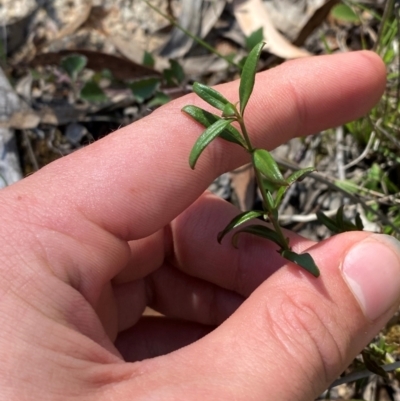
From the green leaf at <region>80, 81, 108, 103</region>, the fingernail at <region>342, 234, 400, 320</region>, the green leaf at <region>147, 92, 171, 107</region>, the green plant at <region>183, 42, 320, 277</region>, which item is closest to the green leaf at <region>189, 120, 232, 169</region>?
the green plant at <region>183, 42, 320, 277</region>

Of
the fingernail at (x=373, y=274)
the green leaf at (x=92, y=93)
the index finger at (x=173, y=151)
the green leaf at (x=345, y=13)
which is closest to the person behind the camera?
the fingernail at (x=373, y=274)

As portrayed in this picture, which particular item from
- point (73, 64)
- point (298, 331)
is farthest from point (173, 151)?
point (73, 64)

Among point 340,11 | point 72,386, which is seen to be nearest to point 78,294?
point 72,386

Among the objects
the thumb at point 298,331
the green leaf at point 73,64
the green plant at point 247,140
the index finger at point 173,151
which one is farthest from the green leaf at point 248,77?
the green leaf at point 73,64

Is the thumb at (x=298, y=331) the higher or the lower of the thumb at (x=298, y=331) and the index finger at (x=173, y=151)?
the lower

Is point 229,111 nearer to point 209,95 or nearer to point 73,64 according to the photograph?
point 209,95

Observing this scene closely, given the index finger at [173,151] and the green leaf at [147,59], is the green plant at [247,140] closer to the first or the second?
the index finger at [173,151]
